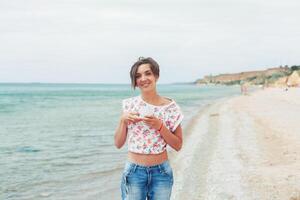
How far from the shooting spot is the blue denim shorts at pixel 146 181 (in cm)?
380

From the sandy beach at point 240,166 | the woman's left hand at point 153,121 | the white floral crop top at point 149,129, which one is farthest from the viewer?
the sandy beach at point 240,166

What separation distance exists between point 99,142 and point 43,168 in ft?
18.6

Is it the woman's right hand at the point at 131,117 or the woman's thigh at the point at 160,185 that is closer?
the woman's right hand at the point at 131,117

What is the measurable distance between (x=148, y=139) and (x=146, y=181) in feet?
1.27

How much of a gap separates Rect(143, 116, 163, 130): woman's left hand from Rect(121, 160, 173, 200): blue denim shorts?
1.36 ft

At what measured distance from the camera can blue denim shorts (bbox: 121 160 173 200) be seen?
3.80 metres

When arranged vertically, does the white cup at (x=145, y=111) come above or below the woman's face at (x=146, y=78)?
below

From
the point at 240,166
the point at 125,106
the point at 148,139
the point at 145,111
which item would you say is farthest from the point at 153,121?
the point at 240,166

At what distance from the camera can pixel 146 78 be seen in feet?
12.5

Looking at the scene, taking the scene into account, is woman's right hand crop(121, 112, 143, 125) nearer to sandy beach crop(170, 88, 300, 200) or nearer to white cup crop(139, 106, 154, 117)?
white cup crop(139, 106, 154, 117)

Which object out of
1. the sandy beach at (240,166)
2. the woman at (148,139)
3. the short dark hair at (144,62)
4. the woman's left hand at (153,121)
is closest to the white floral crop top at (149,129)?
the woman at (148,139)

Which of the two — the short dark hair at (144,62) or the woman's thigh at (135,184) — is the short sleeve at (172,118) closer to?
the short dark hair at (144,62)

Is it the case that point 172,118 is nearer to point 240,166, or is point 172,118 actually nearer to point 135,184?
point 135,184

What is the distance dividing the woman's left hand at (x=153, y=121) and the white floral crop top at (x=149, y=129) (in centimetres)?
11
